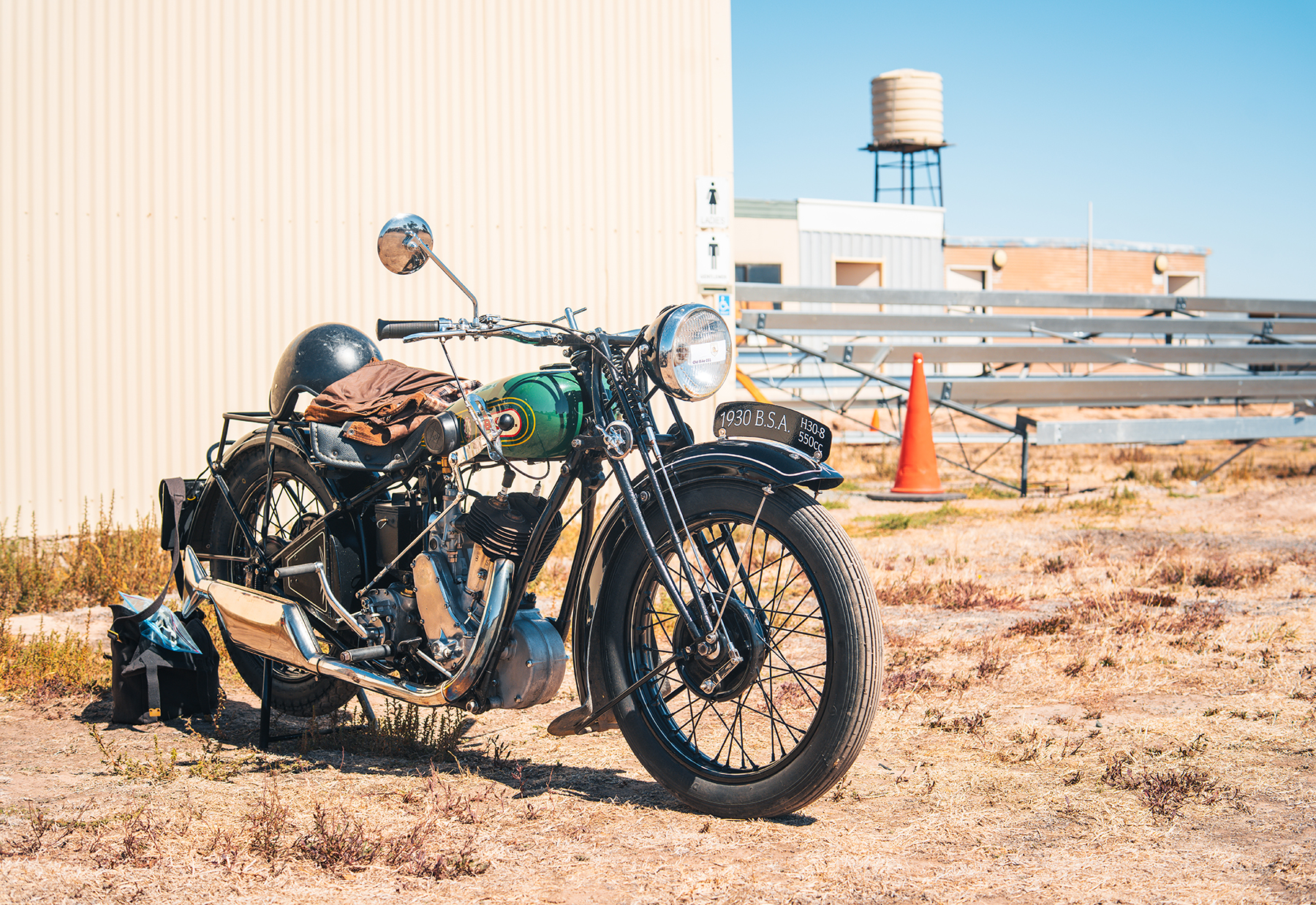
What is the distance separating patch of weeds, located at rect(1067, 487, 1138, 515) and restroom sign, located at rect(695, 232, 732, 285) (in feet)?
11.5

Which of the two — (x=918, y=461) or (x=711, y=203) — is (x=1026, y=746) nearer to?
(x=711, y=203)

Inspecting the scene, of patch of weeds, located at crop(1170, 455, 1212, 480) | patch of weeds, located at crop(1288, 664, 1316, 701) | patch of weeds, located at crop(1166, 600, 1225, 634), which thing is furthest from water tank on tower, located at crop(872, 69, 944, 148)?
patch of weeds, located at crop(1288, 664, 1316, 701)

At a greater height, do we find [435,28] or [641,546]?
[435,28]

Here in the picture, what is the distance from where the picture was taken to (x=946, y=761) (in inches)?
142

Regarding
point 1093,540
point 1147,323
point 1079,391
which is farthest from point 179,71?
point 1147,323

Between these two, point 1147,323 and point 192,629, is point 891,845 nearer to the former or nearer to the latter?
point 192,629

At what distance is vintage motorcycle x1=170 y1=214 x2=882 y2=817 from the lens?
2988 mm

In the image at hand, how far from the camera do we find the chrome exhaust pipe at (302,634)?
329 cm

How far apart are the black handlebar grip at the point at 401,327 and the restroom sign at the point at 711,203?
6.43 meters

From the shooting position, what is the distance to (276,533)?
4207 mm

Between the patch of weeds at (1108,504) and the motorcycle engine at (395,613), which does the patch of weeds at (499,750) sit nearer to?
the motorcycle engine at (395,613)

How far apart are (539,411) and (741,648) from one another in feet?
2.81

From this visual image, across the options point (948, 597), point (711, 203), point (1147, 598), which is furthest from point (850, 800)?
point (711, 203)

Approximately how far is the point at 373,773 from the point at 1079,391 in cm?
1097
